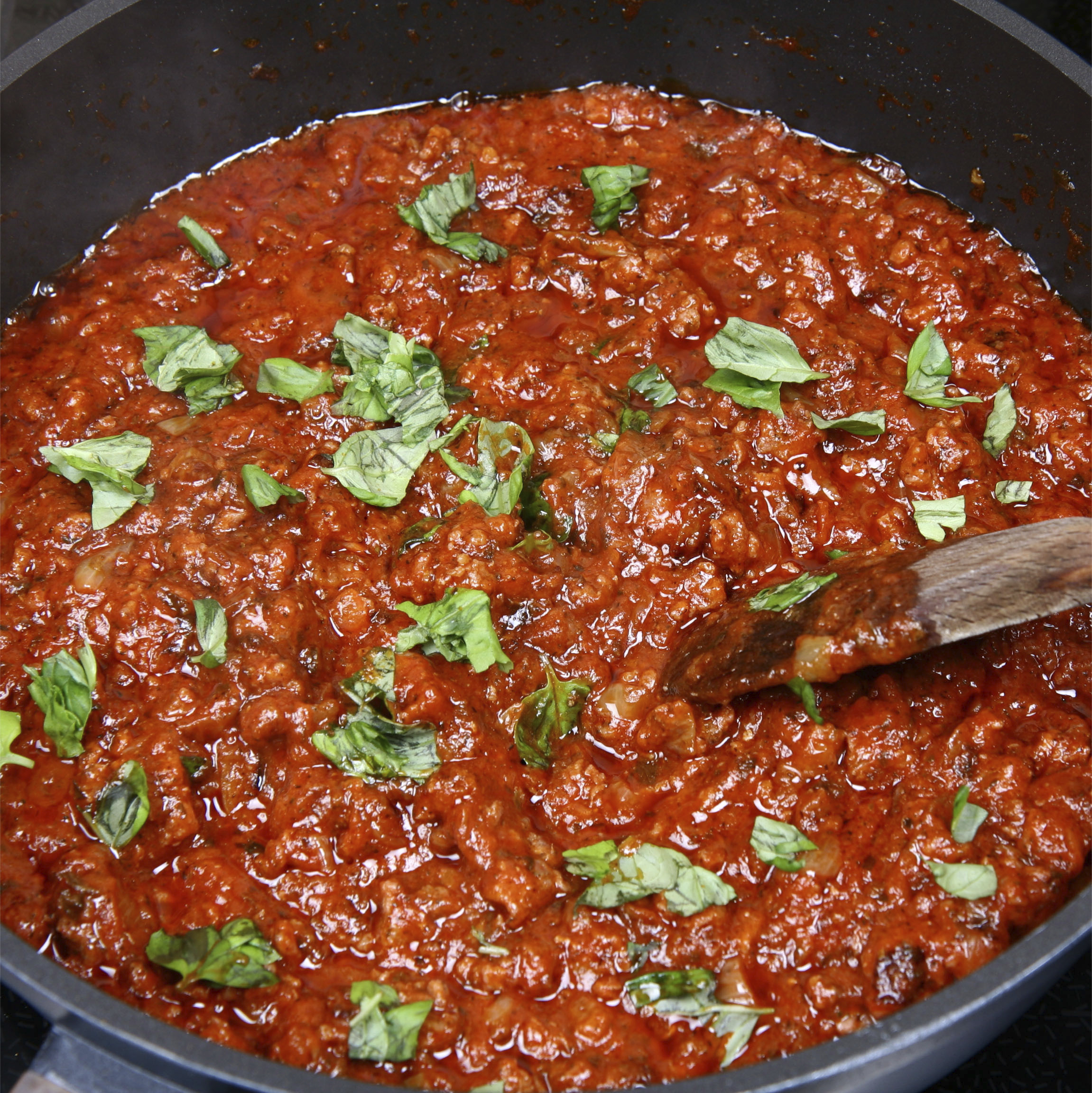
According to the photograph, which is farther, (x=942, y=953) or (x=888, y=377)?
(x=888, y=377)

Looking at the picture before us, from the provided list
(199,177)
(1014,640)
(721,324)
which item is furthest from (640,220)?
(1014,640)

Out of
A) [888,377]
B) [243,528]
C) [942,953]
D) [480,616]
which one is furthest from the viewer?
[888,377]

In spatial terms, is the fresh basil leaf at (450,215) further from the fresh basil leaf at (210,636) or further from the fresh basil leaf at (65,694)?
the fresh basil leaf at (65,694)

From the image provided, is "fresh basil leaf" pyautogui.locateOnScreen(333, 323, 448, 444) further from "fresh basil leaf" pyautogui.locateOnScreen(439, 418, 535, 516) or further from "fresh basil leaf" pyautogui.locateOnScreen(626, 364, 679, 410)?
"fresh basil leaf" pyautogui.locateOnScreen(626, 364, 679, 410)

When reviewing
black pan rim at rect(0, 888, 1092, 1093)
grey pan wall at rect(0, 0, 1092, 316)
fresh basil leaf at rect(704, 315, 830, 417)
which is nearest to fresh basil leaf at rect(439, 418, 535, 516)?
fresh basil leaf at rect(704, 315, 830, 417)

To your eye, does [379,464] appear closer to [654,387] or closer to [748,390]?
[654,387]

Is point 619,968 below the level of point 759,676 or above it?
below

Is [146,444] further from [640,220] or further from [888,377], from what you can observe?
[888,377]
